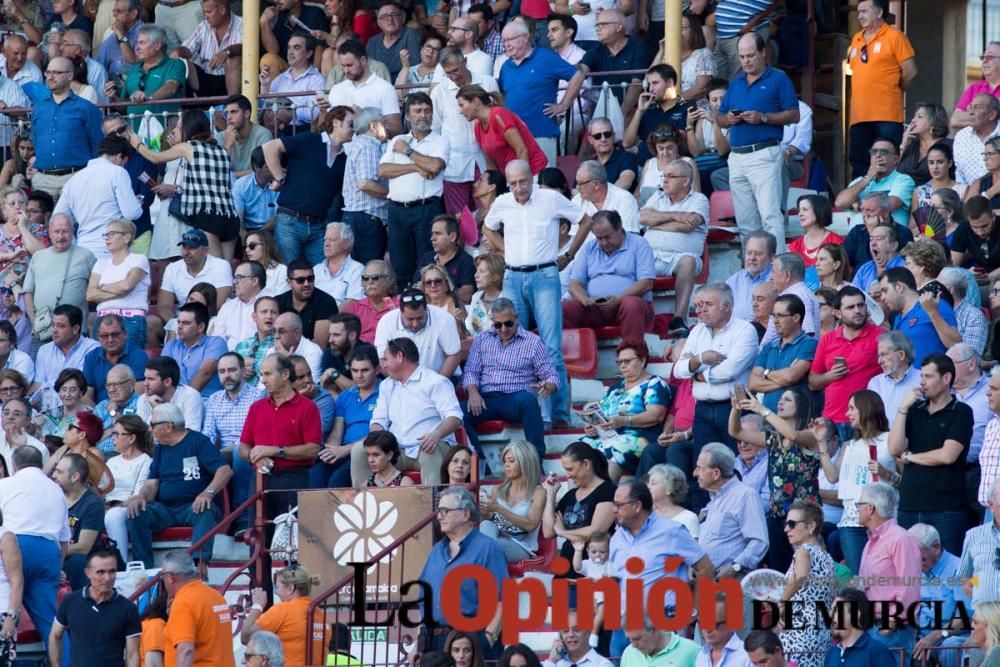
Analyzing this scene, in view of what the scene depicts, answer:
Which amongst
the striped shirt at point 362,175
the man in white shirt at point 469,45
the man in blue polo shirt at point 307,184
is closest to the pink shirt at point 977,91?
the man in white shirt at point 469,45

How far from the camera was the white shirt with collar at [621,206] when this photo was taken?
1641cm

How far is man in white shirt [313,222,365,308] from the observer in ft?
54.6

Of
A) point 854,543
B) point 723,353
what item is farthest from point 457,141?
point 854,543

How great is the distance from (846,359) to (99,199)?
6.22 metres

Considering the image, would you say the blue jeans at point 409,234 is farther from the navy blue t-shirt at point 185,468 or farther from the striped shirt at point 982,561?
the striped shirt at point 982,561

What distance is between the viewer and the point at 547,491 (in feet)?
45.2

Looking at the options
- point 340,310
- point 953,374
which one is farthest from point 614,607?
point 340,310

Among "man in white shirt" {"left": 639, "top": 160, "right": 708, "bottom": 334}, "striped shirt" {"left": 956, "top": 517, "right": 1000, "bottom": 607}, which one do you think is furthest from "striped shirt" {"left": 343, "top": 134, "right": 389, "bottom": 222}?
"striped shirt" {"left": 956, "top": 517, "right": 1000, "bottom": 607}

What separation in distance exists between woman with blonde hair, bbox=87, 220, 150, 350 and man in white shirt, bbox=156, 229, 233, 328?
228 millimetres

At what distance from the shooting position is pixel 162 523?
48.3 ft

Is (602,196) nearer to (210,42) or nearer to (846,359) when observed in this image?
(846,359)

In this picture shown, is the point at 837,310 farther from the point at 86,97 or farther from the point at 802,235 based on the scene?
the point at 86,97

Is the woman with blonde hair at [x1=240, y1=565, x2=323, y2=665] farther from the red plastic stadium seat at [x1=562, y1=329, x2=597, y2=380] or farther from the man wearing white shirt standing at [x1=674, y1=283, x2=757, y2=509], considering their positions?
the red plastic stadium seat at [x1=562, y1=329, x2=597, y2=380]

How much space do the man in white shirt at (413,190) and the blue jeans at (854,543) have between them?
4777 mm
